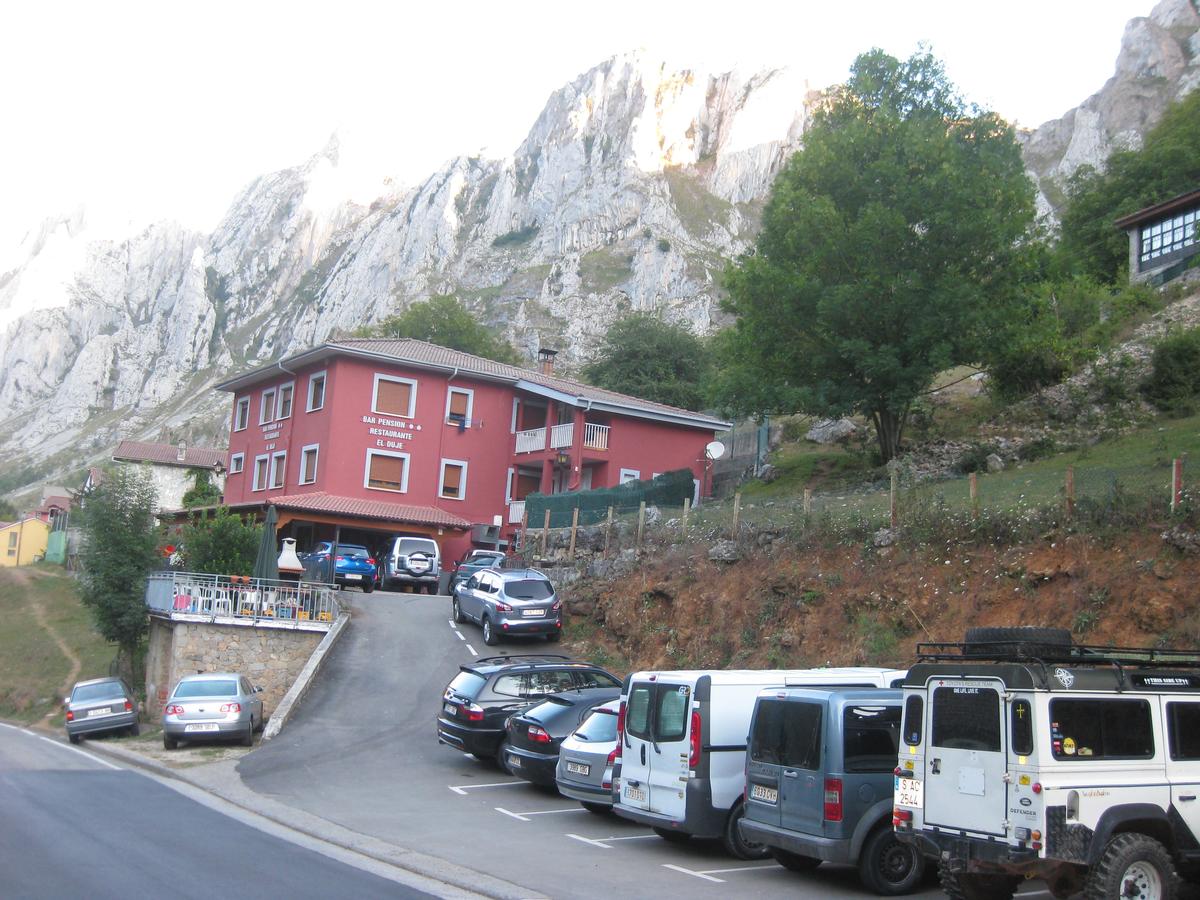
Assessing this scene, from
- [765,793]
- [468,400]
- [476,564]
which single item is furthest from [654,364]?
[765,793]

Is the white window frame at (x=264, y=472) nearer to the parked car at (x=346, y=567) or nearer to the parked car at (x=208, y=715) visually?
the parked car at (x=346, y=567)

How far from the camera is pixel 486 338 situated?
7612 cm

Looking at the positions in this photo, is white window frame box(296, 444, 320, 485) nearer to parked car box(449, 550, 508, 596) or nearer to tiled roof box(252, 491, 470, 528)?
tiled roof box(252, 491, 470, 528)

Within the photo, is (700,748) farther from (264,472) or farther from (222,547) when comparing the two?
(264,472)

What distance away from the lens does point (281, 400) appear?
43750 millimetres

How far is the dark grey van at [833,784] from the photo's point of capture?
9039 mm

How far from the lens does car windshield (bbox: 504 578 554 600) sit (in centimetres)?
2489

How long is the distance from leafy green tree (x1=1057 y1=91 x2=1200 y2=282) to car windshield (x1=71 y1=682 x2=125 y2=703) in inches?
1750

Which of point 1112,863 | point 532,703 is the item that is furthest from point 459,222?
point 1112,863

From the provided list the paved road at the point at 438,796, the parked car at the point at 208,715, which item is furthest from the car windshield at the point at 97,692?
the paved road at the point at 438,796

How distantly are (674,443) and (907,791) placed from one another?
35.0m

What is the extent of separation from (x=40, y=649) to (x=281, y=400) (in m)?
13.7

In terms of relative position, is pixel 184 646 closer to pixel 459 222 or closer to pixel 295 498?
pixel 295 498

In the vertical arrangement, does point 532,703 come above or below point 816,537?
below
